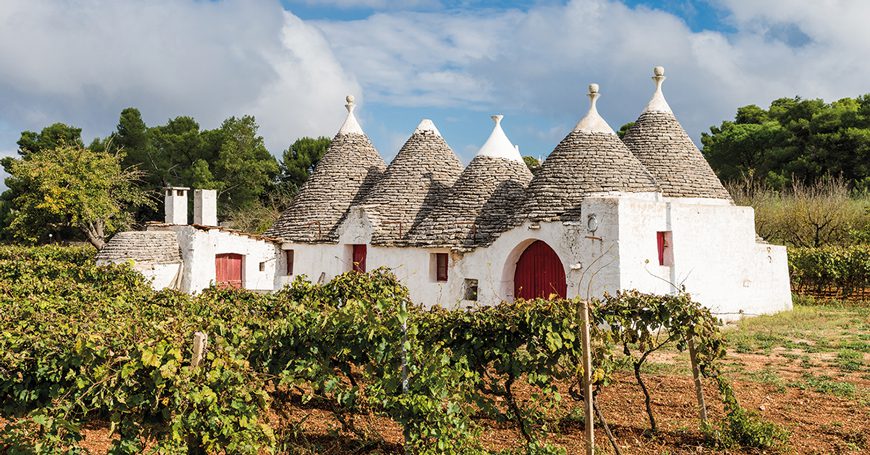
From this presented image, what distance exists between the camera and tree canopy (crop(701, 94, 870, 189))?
35.1 metres

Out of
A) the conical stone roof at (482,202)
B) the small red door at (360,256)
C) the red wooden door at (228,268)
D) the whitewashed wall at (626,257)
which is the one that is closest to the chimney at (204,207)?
the red wooden door at (228,268)

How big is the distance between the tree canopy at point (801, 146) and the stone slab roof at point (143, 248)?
25.7m

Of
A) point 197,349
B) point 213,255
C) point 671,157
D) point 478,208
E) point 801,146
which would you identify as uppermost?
point 801,146

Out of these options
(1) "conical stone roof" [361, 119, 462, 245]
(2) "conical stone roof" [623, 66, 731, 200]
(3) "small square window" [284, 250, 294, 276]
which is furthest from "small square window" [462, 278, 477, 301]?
(3) "small square window" [284, 250, 294, 276]

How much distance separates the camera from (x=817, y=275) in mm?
21562

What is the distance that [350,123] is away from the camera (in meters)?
21.2

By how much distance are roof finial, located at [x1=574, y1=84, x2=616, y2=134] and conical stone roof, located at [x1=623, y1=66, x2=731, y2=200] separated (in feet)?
5.51

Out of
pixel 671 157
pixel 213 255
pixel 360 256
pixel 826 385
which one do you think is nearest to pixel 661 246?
pixel 671 157

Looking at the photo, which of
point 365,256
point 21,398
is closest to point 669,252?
point 365,256

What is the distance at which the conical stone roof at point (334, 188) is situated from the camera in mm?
19281

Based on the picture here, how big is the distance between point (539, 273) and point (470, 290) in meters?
1.78

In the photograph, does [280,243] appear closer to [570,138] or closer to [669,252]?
[570,138]

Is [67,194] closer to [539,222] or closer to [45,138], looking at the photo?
[45,138]

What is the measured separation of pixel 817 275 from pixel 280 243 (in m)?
15.2
